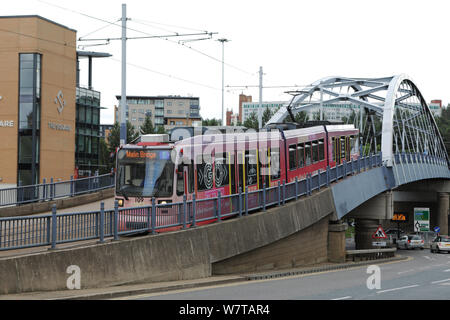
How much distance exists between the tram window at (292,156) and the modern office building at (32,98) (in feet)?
75.6

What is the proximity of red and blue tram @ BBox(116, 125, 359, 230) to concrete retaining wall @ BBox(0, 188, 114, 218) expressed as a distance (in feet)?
20.8

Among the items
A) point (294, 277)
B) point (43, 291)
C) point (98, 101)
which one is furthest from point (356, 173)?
point (98, 101)

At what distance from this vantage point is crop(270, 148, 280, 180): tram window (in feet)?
79.3

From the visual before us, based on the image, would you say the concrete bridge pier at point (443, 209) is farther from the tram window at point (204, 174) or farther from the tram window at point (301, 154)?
the tram window at point (204, 174)

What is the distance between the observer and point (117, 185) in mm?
18625

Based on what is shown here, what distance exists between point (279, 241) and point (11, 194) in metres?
10.0

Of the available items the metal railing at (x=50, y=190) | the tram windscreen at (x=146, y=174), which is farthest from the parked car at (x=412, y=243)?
the tram windscreen at (x=146, y=174)

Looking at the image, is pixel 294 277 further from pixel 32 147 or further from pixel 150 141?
pixel 32 147

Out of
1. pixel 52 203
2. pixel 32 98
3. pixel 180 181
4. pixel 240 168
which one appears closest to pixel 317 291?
pixel 180 181

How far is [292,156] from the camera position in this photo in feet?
86.9

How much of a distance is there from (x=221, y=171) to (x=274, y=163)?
4.57 m

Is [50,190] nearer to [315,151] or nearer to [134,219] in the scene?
[134,219]

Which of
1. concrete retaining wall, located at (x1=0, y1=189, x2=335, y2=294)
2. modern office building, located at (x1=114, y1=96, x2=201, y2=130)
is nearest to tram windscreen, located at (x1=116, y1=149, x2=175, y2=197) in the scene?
concrete retaining wall, located at (x1=0, y1=189, x2=335, y2=294)
